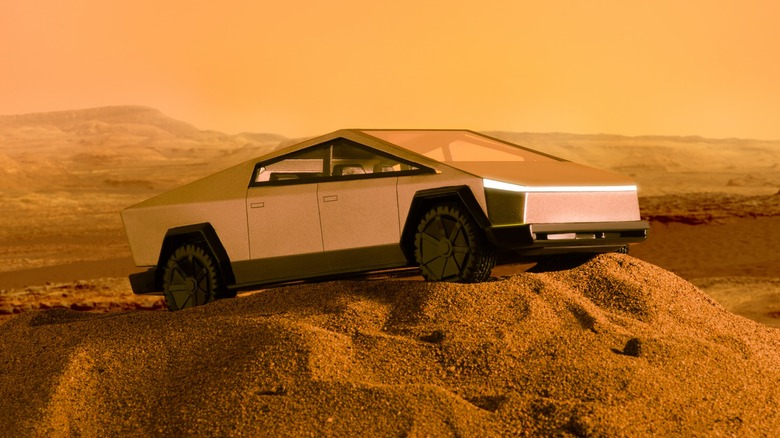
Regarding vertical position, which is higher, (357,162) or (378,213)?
(357,162)

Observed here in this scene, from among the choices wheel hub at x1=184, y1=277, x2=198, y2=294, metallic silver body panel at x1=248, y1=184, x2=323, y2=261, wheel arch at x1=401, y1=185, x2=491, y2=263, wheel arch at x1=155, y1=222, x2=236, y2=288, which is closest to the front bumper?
wheel arch at x1=401, y1=185, x2=491, y2=263

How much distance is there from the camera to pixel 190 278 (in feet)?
30.9

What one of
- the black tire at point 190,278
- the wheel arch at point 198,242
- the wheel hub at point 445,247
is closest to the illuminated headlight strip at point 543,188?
the wheel hub at point 445,247

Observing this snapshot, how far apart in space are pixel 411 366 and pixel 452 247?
1.33 meters

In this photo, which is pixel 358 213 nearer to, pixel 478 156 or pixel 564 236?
pixel 478 156

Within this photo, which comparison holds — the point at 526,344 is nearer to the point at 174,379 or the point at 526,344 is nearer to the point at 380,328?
the point at 380,328

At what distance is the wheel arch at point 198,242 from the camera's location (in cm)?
899

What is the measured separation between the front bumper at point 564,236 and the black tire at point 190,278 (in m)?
2.81

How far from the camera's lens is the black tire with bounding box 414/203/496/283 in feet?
25.3

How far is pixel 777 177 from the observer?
63594 mm

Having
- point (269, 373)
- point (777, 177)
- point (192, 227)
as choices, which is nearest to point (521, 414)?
point (269, 373)

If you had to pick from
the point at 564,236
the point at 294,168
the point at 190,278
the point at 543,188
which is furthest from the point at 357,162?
the point at 190,278

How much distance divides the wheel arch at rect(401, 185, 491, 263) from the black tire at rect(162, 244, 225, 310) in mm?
2021

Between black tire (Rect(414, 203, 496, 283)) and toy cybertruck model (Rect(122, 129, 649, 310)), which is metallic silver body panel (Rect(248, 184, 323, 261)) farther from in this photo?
black tire (Rect(414, 203, 496, 283))
